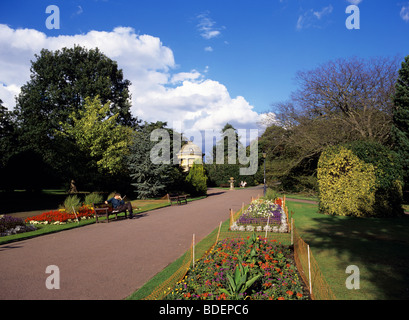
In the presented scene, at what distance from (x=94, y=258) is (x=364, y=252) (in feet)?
24.0

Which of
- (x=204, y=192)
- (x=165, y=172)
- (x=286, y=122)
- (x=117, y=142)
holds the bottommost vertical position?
(x=204, y=192)

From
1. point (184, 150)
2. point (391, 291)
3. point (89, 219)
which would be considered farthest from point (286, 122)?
point (184, 150)

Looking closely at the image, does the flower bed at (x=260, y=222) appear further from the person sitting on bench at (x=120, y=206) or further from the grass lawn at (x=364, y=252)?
the person sitting on bench at (x=120, y=206)

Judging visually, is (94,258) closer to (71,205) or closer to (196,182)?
(71,205)

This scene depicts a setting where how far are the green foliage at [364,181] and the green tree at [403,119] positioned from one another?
5.10 m

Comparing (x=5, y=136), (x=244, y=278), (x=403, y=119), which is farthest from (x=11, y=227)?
(x=5, y=136)

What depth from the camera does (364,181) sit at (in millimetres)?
13094

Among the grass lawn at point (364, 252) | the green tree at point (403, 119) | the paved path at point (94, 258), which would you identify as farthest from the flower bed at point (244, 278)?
the green tree at point (403, 119)

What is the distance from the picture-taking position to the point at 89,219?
13852 mm

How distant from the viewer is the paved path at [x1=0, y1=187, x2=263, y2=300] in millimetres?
5110

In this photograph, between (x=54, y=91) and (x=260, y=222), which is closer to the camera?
(x=260, y=222)

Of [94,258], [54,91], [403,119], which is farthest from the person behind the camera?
[54,91]
